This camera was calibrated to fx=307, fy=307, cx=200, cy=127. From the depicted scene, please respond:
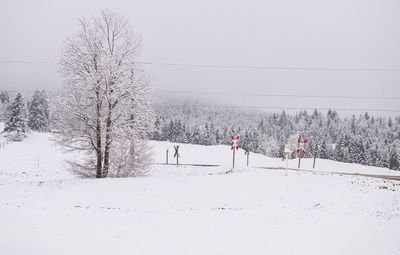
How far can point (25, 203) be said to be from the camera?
1489 cm

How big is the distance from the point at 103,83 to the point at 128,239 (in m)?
12.8

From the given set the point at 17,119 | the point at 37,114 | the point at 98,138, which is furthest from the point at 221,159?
the point at 37,114

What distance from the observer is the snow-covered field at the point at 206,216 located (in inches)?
355

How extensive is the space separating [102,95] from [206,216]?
38.2 feet

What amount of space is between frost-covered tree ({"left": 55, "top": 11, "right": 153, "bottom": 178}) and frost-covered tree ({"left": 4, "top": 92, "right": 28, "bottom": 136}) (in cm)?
4175

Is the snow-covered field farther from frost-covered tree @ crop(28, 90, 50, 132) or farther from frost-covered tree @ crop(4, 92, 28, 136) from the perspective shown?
frost-covered tree @ crop(28, 90, 50, 132)

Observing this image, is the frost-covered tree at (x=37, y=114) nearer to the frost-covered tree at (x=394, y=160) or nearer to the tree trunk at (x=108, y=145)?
the tree trunk at (x=108, y=145)

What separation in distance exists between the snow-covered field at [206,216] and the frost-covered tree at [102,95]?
128 inches

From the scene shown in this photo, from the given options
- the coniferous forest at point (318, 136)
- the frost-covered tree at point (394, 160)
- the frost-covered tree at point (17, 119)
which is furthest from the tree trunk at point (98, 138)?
the frost-covered tree at point (394, 160)

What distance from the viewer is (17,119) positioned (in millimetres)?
56312

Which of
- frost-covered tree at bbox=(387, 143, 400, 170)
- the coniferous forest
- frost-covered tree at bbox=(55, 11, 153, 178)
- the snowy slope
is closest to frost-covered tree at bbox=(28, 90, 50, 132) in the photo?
the coniferous forest

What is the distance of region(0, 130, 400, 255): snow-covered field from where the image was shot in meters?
9.01

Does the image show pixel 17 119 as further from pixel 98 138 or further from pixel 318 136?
pixel 318 136

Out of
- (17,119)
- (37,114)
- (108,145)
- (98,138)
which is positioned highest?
(37,114)
